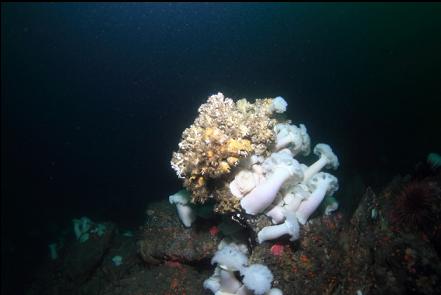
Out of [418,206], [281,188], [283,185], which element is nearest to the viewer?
[418,206]

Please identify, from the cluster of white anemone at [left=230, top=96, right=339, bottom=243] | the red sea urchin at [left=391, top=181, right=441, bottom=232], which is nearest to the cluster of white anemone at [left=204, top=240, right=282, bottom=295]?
the cluster of white anemone at [left=230, top=96, right=339, bottom=243]

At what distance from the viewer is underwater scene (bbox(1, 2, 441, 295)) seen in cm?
473

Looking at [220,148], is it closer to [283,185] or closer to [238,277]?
[283,185]

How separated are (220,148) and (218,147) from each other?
0.11 feet

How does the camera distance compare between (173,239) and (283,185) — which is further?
(173,239)

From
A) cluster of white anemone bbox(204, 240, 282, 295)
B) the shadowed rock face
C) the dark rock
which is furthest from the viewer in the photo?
the dark rock

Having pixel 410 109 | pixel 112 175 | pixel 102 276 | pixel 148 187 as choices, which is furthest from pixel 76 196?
pixel 410 109

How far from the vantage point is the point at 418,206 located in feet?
14.1

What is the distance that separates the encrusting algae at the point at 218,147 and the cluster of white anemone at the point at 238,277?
29.8 inches

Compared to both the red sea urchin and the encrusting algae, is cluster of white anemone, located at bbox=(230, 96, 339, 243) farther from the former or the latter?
the red sea urchin

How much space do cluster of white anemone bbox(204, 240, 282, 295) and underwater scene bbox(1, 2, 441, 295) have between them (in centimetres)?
3

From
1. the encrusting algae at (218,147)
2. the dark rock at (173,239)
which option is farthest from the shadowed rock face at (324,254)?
the encrusting algae at (218,147)

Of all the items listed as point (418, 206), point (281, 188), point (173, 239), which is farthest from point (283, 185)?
point (173, 239)

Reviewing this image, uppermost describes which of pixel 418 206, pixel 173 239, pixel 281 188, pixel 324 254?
pixel 418 206
